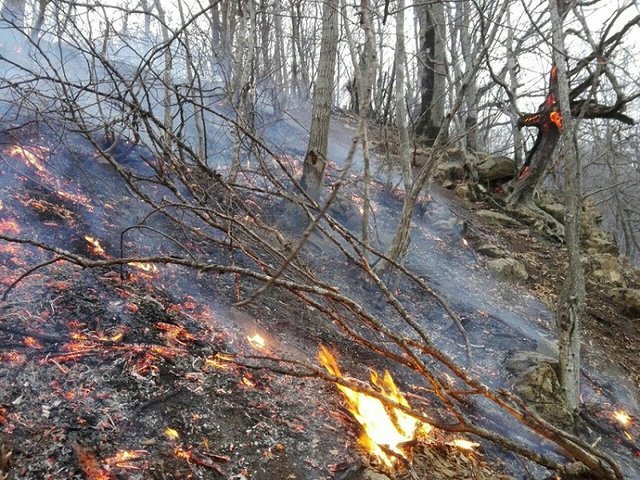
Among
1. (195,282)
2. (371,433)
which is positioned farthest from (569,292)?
(195,282)

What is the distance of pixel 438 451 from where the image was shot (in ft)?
9.52

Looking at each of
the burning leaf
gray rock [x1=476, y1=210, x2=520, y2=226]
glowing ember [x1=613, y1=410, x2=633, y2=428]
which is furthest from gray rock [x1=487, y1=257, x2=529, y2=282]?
the burning leaf

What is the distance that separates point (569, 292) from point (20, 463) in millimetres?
4473

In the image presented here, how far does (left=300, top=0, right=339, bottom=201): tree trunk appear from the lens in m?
5.99

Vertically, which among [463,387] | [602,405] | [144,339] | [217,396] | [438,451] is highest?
[144,339]

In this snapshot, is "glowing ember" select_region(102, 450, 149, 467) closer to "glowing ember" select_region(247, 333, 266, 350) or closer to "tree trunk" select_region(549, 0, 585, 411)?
"glowing ember" select_region(247, 333, 266, 350)

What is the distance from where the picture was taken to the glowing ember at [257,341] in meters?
3.59

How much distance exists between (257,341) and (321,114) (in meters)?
3.78

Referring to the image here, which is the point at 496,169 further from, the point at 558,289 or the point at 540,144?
the point at 558,289

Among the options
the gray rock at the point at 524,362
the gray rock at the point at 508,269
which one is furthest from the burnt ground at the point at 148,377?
the gray rock at the point at 508,269

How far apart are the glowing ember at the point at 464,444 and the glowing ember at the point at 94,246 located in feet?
11.5

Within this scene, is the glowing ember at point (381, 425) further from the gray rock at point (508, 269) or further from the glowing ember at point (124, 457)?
the gray rock at point (508, 269)

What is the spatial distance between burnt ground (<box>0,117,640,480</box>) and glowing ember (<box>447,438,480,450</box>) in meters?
0.07

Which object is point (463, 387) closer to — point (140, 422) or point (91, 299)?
point (140, 422)
